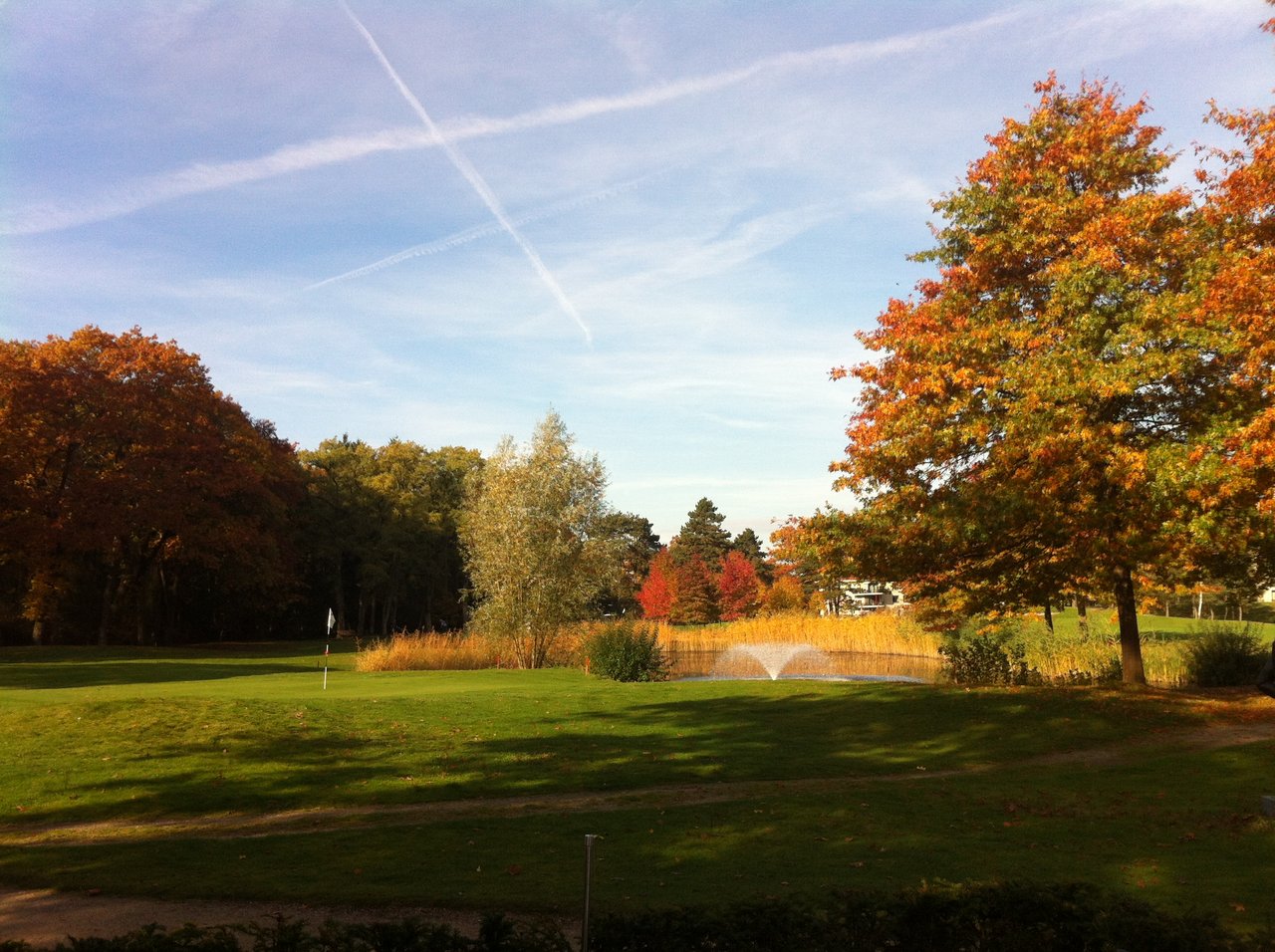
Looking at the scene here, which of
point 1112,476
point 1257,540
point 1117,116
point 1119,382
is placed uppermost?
point 1117,116

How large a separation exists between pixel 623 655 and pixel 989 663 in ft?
32.3

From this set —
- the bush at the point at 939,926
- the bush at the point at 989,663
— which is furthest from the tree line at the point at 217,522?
the bush at the point at 939,926

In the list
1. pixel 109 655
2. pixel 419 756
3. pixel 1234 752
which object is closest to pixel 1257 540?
pixel 1234 752

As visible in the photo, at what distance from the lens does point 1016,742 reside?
16.1 meters

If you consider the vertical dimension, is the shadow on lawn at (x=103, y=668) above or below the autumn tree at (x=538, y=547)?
below

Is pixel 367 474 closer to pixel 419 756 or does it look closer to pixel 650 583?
pixel 650 583

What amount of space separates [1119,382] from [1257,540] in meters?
3.78

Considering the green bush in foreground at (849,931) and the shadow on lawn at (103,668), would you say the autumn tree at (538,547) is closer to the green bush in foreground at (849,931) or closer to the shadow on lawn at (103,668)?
the shadow on lawn at (103,668)

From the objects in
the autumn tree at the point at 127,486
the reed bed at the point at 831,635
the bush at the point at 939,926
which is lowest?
the bush at the point at 939,926

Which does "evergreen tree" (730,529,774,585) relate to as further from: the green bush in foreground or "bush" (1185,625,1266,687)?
the green bush in foreground

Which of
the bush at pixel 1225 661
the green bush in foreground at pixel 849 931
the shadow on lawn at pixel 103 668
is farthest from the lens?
the shadow on lawn at pixel 103 668

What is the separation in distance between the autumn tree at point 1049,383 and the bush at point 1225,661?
11.8ft

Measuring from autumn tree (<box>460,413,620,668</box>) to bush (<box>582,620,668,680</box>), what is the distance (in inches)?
190

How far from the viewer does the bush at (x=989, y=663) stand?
78.5ft
